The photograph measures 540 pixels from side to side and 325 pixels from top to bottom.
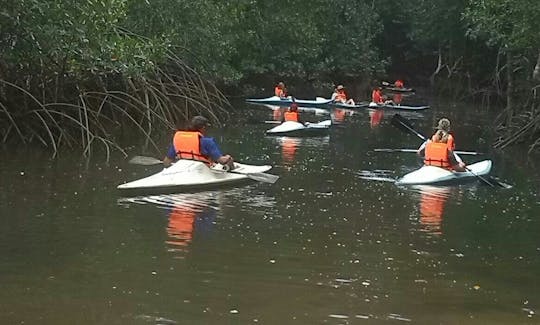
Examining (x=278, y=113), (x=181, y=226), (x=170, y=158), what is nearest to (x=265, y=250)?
(x=181, y=226)

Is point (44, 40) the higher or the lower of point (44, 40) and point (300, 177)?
the higher

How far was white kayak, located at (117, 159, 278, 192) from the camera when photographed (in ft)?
40.7

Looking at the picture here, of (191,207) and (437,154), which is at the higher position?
(437,154)

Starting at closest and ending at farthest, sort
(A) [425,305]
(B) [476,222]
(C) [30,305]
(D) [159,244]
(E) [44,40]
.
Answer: (C) [30,305] → (A) [425,305] → (D) [159,244] → (B) [476,222] → (E) [44,40]

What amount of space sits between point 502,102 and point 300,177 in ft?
77.7

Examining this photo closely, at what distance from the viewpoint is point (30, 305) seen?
6.88 meters

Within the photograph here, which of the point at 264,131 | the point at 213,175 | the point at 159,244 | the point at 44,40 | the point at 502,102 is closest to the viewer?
the point at 159,244

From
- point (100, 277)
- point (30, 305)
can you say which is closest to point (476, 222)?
point (100, 277)

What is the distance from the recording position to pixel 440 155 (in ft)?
50.9

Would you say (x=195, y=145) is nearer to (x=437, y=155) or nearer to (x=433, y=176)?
(x=433, y=176)

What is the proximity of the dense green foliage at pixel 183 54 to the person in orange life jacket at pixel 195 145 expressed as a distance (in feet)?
9.97

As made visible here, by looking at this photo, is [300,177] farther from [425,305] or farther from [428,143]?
[425,305]

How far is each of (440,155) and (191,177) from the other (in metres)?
4.59

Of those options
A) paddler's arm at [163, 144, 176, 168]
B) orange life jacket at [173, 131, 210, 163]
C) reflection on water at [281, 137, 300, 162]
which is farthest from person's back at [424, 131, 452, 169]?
paddler's arm at [163, 144, 176, 168]
